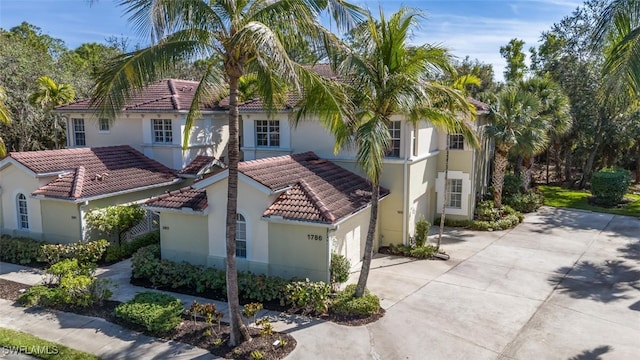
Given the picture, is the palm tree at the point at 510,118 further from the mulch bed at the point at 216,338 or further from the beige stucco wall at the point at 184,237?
the mulch bed at the point at 216,338

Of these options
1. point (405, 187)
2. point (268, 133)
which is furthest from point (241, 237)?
point (405, 187)

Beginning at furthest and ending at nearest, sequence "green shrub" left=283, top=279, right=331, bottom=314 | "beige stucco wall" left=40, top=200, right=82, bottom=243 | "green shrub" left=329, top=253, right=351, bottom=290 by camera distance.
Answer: "beige stucco wall" left=40, top=200, right=82, bottom=243 < "green shrub" left=329, top=253, right=351, bottom=290 < "green shrub" left=283, top=279, right=331, bottom=314

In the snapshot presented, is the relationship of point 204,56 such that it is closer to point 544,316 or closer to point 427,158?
point 544,316

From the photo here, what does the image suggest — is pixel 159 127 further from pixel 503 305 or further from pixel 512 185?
pixel 512 185

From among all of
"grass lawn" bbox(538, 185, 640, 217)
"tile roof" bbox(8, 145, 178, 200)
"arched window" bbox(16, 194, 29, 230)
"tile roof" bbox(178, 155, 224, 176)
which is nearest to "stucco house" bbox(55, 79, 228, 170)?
"tile roof" bbox(178, 155, 224, 176)

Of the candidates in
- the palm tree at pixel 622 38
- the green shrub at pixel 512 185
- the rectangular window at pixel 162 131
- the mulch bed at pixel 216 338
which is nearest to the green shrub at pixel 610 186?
the green shrub at pixel 512 185

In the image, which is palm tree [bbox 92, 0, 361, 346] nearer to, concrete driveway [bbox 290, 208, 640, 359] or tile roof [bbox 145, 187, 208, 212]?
concrete driveway [bbox 290, 208, 640, 359]
